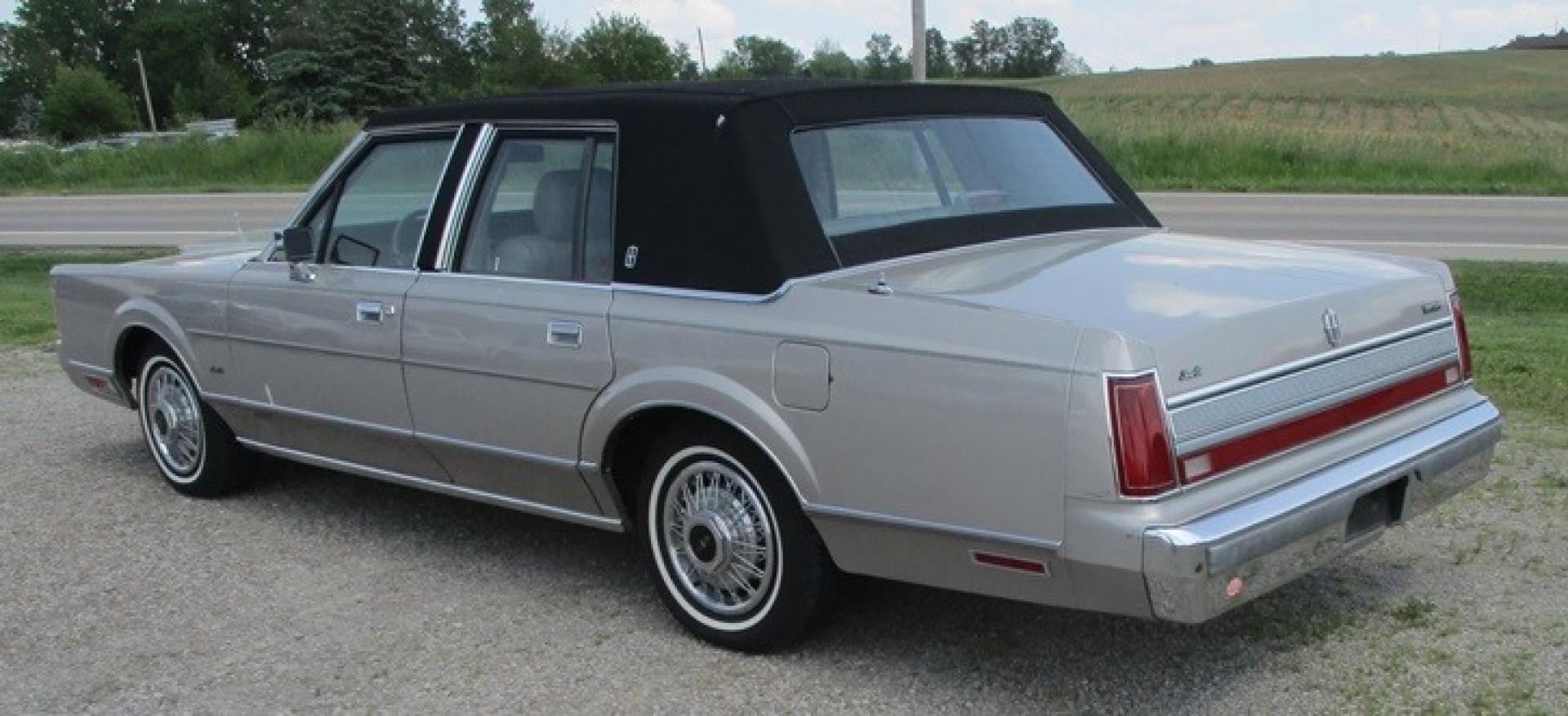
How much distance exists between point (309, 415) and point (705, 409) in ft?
6.68

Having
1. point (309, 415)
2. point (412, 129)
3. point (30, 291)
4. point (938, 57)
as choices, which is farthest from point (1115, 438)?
point (938, 57)

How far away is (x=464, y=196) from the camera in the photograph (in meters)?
5.12

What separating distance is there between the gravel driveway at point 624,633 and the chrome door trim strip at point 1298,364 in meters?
0.84

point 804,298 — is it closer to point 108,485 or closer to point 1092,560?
point 1092,560

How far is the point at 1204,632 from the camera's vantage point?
4434 millimetres

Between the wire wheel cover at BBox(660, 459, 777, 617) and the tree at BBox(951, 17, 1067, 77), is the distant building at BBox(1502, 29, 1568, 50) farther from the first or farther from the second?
the wire wheel cover at BBox(660, 459, 777, 617)

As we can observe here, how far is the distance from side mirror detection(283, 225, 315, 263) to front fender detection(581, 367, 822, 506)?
→ 1.61 m

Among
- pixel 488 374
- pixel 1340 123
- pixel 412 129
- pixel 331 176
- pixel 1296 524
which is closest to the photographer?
pixel 1296 524

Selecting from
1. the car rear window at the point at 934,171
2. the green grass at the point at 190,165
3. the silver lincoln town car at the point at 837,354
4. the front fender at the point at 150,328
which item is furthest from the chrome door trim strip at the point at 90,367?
the green grass at the point at 190,165

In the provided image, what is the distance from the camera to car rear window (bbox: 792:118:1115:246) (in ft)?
14.9

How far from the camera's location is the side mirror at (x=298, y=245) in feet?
18.1

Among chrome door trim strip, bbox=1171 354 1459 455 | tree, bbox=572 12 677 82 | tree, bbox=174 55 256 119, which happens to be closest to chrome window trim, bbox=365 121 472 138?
chrome door trim strip, bbox=1171 354 1459 455

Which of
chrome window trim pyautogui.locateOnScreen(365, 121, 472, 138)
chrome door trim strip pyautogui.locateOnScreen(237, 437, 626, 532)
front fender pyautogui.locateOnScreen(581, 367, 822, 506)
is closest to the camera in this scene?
front fender pyautogui.locateOnScreen(581, 367, 822, 506)

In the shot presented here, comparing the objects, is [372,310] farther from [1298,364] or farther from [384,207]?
[1298,364]
